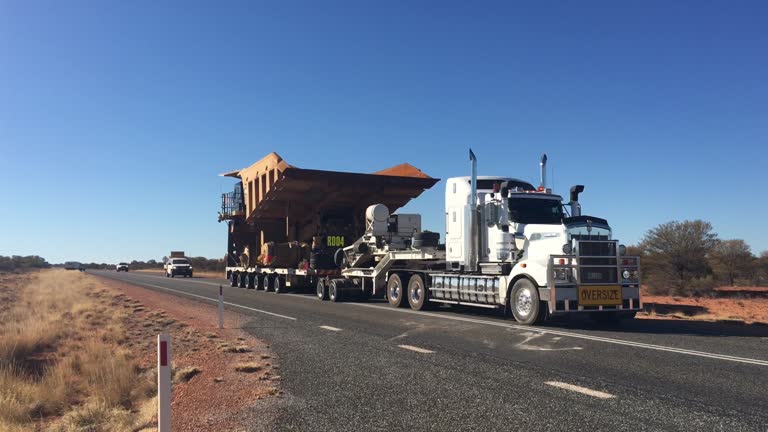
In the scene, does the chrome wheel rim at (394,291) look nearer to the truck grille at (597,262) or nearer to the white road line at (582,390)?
the truck grille at (597,262)

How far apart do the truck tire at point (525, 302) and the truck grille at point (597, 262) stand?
3.44 ft

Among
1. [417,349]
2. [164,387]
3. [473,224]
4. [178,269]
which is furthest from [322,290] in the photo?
[178,269]

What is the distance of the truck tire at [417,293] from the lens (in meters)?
16.6

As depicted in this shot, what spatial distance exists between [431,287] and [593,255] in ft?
17.3

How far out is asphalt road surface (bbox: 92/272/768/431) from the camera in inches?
209

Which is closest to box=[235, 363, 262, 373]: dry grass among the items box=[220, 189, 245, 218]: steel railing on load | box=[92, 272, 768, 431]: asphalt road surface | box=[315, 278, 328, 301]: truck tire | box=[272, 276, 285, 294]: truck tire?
box=[92, 272, 768, 431]: asphalt road surface

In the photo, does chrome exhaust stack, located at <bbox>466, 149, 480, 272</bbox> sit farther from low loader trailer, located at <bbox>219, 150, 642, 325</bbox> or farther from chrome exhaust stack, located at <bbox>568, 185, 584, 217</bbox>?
chrome exhaust stack, located at <bbox>568, 185, 584, 217</bbox>

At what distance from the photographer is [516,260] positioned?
13578 millimetres

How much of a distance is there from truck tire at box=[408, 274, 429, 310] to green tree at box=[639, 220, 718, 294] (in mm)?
19546

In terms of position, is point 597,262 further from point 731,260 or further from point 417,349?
point 731,260

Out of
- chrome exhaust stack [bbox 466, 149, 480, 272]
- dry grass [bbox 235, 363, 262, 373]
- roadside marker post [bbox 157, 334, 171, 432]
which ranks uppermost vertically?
chrome exhaust stack [bbox 466, 149, 480, 272]

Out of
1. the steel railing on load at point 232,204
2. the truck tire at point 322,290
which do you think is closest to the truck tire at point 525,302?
the truck tire at point 322,290

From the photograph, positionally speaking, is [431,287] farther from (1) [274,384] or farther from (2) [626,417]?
(2) [626,417]

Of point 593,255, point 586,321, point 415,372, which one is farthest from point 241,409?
point 586,321
